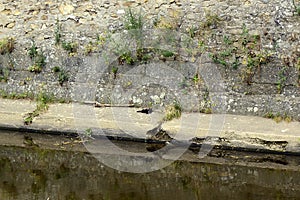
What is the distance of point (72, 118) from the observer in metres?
8.41

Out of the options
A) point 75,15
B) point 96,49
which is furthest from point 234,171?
point 75,15

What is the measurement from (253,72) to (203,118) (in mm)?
906

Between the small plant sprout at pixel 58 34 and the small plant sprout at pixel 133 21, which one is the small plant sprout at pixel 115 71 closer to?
the small plant sprout at pixel 133 21

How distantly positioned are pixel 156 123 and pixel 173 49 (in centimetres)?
118

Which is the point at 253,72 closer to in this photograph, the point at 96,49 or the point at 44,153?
the point at 96,49

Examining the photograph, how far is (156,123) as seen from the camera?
8.20 meters

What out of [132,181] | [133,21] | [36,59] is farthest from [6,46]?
[132,181]

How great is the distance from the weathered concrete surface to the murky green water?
447mm

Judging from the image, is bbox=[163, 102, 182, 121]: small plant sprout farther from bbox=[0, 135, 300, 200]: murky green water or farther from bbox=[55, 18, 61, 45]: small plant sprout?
bbox=[55, 18, 61, 45]: small plant sprout

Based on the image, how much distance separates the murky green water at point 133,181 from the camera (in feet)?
22.1

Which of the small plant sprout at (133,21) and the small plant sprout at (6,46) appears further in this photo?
the small plant sprout at (6,46)

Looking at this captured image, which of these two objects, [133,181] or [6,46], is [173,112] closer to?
[133,181]

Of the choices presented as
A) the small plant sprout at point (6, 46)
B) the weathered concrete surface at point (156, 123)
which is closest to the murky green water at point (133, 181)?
Result: the weathered concrete surface at point (156, 123)

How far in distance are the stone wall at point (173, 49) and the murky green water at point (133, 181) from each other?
1.23 metres
